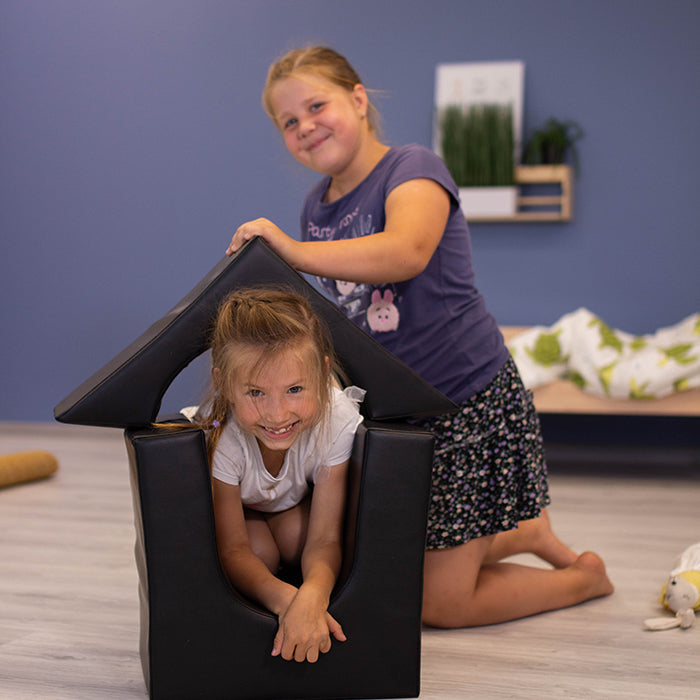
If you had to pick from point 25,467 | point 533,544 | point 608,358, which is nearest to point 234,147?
point 25,467

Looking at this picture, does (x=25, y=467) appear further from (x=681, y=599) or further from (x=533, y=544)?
(x=681, y=599)

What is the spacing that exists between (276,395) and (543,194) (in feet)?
7.59

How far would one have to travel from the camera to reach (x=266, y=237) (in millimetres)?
1159

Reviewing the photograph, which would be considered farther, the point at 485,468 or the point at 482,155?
the point at 482,155

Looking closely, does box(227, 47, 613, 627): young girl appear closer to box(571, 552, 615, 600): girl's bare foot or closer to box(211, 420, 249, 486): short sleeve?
box(571, 552, 615, 600): girl's bare foot

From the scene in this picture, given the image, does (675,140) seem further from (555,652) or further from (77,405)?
(77,405)

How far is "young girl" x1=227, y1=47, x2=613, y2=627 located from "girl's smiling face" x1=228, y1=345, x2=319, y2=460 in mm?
293

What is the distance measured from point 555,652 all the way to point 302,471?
0.53m

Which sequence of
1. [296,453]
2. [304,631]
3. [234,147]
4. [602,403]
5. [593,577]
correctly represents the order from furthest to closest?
[234,147] < [602,403] < [593,577] < [296,453] < [304,631]

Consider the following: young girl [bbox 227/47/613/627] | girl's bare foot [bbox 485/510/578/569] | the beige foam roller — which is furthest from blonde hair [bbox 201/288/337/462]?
the beige foam roller

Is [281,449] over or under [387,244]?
under

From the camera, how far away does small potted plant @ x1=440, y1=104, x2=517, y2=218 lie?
10.1 feet

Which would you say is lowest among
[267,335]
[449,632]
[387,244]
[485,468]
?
[449,632]

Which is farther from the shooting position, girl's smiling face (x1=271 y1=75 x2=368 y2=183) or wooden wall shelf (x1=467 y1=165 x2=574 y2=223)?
wooden wall shelf (x1=467 y1=165 x2=574 y2=223)
